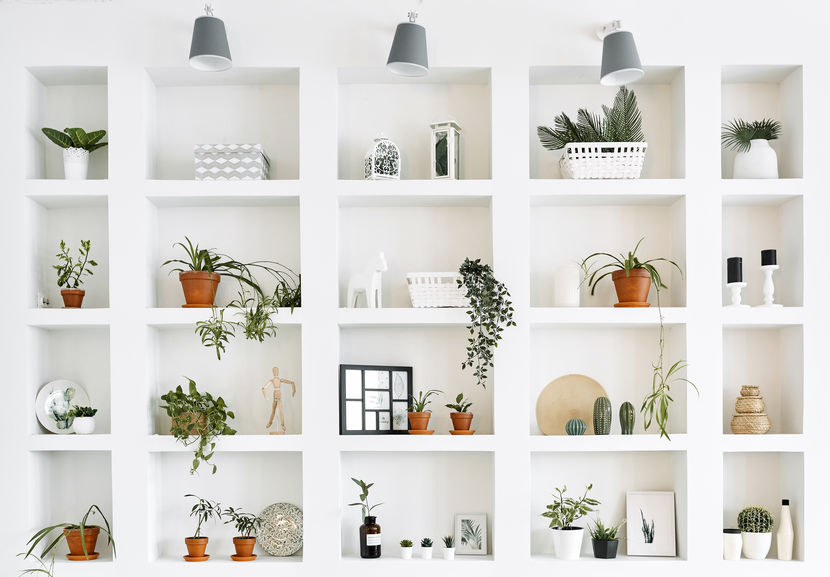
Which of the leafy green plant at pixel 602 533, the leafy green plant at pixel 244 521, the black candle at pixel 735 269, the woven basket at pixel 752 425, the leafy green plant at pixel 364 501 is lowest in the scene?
the leafy green plant at pixel 602 533

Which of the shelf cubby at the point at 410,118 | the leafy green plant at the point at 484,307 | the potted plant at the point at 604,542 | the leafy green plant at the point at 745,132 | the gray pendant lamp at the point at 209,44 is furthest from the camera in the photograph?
the shelf cubby at the point at 410,118

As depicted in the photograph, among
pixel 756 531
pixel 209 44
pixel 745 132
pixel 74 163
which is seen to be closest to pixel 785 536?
pixel 756 531

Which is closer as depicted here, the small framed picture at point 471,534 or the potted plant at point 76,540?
the potted plant at point 76,540

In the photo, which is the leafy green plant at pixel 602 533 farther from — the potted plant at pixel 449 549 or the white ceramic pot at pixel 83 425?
the white ceramic pot at pixel 83 425

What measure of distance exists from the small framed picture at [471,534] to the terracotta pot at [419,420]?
41 centimetres

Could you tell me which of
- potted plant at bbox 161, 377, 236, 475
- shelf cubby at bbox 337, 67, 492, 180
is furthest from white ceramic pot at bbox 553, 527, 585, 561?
shelf cubby at bbox 337, 67, 492, 180

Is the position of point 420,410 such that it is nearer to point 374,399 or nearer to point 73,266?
point 374,399

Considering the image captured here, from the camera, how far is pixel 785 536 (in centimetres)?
303

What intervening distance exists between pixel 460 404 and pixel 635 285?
820 millimetres

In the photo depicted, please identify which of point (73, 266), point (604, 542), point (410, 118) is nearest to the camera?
point (604, 542)

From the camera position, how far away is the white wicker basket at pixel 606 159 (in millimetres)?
3072

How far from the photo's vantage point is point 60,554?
317 cm

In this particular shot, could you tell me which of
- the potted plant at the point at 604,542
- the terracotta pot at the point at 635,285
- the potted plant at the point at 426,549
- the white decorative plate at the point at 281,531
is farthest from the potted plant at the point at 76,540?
the terracotta pot at the point at 635,285

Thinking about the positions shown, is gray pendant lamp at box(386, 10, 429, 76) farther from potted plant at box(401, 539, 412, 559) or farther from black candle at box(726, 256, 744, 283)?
potted plant at box(401, 539, 412, 559)
